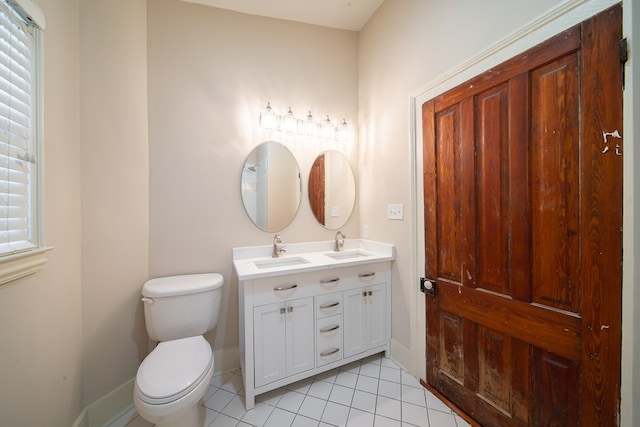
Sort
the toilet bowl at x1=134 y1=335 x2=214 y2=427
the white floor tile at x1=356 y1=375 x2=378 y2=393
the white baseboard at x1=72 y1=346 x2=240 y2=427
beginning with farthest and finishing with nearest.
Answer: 1. the white floor tile at x1=356 y1=375 x2=378 y2=393
2. the white baseboard at x1=72 y1=346 x2=240 y2=427
3. the toilet bowl at x1=134 y1=335 x2=214 y2=427

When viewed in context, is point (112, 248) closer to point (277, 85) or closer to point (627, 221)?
point (277, 85)

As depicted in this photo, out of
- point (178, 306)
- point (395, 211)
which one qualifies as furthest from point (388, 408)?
point (178, 306)

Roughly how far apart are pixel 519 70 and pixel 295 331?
189 centimetres

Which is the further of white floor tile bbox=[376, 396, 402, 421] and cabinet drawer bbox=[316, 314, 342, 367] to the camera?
cabinet drawer bbox=[316, 314, 342, 367]

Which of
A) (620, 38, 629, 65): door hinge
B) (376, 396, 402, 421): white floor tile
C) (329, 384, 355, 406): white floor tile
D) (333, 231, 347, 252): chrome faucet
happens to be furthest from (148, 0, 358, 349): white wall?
(620, 38, 629, 65): door hinge

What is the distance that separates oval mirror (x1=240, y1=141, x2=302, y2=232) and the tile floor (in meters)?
1.18

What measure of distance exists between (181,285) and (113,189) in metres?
0.72

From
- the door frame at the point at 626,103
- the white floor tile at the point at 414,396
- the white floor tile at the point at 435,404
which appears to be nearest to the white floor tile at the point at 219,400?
the white floor tile at the point at 414,396

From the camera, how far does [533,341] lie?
1050 mm

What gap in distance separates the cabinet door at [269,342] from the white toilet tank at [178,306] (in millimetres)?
365

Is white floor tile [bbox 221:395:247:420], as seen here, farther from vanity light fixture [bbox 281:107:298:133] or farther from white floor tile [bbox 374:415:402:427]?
vanity light fixture [bbox 281:107:298:133]

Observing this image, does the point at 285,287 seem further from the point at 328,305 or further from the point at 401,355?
the point at 401,355

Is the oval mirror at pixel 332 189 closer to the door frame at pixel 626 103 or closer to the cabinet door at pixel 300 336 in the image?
the cabinet door at pixel 300 336

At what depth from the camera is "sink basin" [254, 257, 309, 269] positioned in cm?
182
